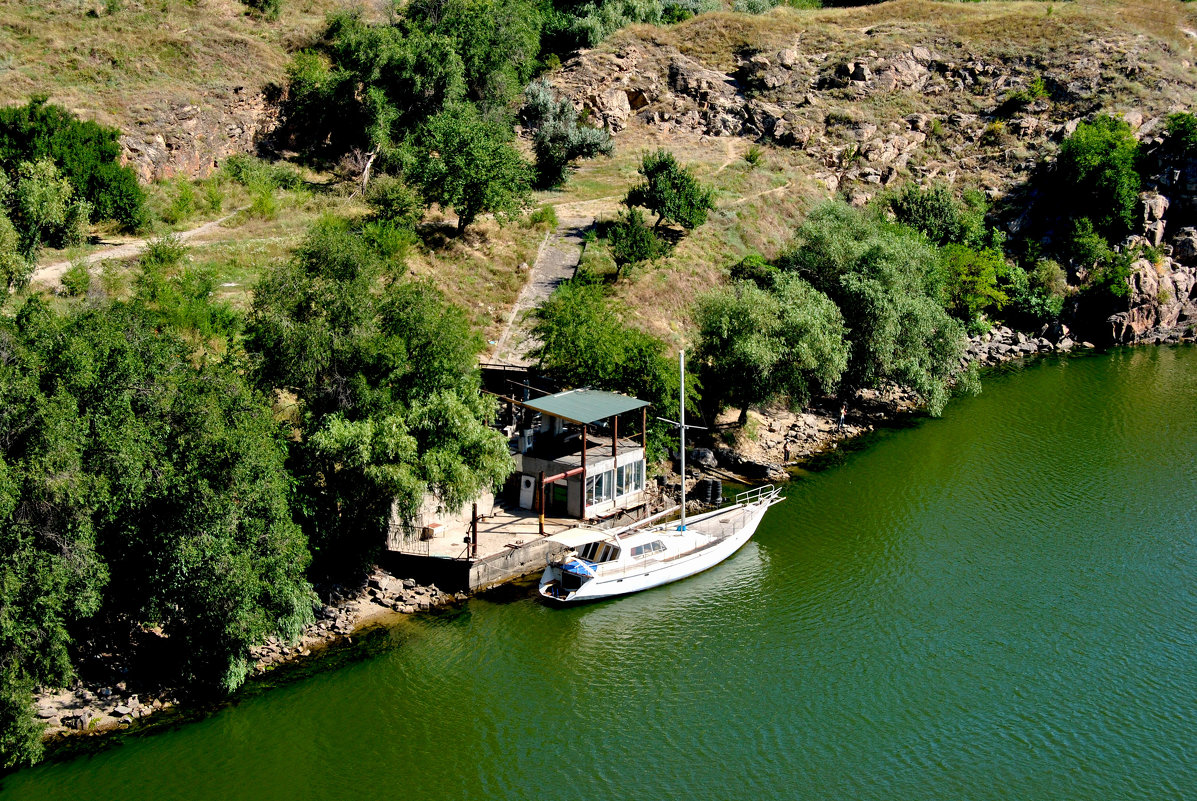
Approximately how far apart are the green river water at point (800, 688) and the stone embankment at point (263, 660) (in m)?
1.02

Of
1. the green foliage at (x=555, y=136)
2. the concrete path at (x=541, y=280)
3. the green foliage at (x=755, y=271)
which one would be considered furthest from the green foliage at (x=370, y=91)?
the green foliage at (x=755, y=271)

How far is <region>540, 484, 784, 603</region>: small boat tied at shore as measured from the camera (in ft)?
115

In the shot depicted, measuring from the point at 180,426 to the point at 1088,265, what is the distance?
212ft

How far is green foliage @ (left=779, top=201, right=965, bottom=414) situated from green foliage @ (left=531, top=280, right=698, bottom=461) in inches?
483

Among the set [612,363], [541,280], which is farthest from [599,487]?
[541,280]

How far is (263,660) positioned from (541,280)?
31727 millimetres

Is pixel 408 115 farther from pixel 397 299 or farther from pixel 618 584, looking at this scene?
pixel 618 584

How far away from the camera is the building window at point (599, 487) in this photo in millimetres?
39844

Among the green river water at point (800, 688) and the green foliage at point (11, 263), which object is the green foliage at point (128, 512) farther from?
the green foliage at point (11, 263)

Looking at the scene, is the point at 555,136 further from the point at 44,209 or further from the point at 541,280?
the point at 44,209

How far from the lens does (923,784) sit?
87.3 feet

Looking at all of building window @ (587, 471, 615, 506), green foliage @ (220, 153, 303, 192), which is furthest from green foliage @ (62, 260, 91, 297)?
building window @ (587, 471, 615, 506)

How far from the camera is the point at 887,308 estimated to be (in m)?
52.1

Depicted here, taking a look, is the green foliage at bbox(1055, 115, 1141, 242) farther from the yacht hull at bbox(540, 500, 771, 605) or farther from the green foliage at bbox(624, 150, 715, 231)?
the yacht hull at bbox(540, 500, 771, 605)
